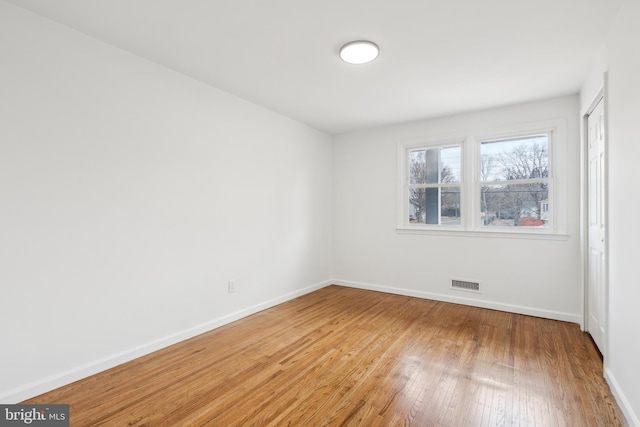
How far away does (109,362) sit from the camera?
95.0 inches

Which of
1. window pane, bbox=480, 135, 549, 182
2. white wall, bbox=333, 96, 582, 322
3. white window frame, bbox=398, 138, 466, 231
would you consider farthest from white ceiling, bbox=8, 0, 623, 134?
white window frame, bbox=398, 138, 466, 231

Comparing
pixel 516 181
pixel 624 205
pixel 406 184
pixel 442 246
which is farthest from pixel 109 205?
pixel 516 181

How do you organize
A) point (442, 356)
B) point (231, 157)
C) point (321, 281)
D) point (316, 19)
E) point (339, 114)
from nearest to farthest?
point (316, 19) < point (442, 356) < point (231, 157) < point (339, 114) < point (321, 281)

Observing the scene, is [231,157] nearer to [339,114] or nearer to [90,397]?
[339,114]

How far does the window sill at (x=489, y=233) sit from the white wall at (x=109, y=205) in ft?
7.45

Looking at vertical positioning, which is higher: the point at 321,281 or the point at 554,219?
the point at 554,219

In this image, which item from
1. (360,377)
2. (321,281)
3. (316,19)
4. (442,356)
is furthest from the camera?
(321,281)

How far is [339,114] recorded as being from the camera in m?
4.19

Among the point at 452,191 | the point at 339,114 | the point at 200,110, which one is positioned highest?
the point at 339,114

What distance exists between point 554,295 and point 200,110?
443 centimetres

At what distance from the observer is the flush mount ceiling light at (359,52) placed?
2.42 m

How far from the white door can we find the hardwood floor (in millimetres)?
244

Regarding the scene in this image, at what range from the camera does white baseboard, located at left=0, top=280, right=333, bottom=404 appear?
1993 millimetres

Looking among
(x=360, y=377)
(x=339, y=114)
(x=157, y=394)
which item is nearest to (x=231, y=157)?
(x=339, y=114)
